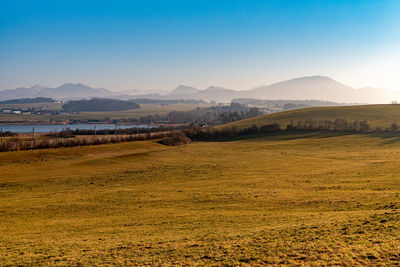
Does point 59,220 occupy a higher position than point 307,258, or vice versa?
point 307,258

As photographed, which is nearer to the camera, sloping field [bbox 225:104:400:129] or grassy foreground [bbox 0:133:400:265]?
grassy foreground [bbox 0:133:400:265]

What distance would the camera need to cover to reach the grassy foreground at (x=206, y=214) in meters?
13.1

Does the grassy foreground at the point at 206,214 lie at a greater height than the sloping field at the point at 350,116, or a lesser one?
lesser

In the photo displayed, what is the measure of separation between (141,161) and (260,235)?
4568cm

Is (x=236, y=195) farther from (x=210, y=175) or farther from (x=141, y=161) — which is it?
(x=141, y=161)

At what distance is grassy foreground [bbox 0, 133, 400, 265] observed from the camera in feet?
43.0

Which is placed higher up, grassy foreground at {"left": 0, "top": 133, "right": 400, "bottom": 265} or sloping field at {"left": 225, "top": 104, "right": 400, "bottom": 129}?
sloping field at {"left": 225, "top": 104, "right": 400, "bottom": 129}

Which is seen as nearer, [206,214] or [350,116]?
[206,214]

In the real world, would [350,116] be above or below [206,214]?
above

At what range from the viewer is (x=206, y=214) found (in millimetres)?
21734

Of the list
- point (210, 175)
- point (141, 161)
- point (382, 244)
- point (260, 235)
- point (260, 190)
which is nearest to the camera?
point (382, 244)

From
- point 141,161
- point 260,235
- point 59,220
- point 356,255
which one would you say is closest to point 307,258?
point 356,255

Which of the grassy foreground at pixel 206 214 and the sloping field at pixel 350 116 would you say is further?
the sloping field at pixel 350 116

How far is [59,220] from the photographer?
71.8 feet
